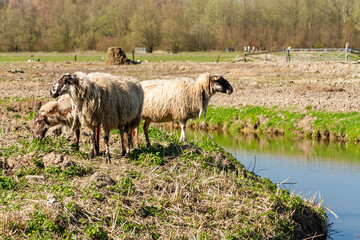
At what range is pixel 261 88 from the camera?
2847 centimetres

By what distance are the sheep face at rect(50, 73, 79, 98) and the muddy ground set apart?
59.8 inches

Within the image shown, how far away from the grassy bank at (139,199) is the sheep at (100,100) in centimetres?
60

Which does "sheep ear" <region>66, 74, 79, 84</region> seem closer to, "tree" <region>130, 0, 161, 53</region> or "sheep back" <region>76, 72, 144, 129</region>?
"sheep back" <region>76, 72, 144, 129</region>

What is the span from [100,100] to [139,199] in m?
2.31

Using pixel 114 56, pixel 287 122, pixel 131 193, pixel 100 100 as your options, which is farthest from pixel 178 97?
pixel 114 56

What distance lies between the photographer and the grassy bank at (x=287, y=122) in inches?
721

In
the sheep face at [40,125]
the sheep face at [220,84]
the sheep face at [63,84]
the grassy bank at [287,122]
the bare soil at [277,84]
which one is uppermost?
the sheep face at [63,84]

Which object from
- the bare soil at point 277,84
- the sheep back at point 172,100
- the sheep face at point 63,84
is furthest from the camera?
the bare soil at point 277,84

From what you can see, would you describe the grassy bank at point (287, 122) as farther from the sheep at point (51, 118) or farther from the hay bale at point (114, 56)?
the hay bale at point (114, 56)

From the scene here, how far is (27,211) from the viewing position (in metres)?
6.98

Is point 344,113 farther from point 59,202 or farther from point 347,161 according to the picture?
point 59,202

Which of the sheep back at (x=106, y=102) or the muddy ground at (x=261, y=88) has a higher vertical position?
the sheep back at (x=106, y=102)

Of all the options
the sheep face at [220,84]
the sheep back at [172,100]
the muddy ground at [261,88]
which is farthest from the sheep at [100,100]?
the sheep face at [220,84]

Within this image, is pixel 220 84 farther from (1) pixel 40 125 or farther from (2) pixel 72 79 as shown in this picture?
(2) pixel 72 79
